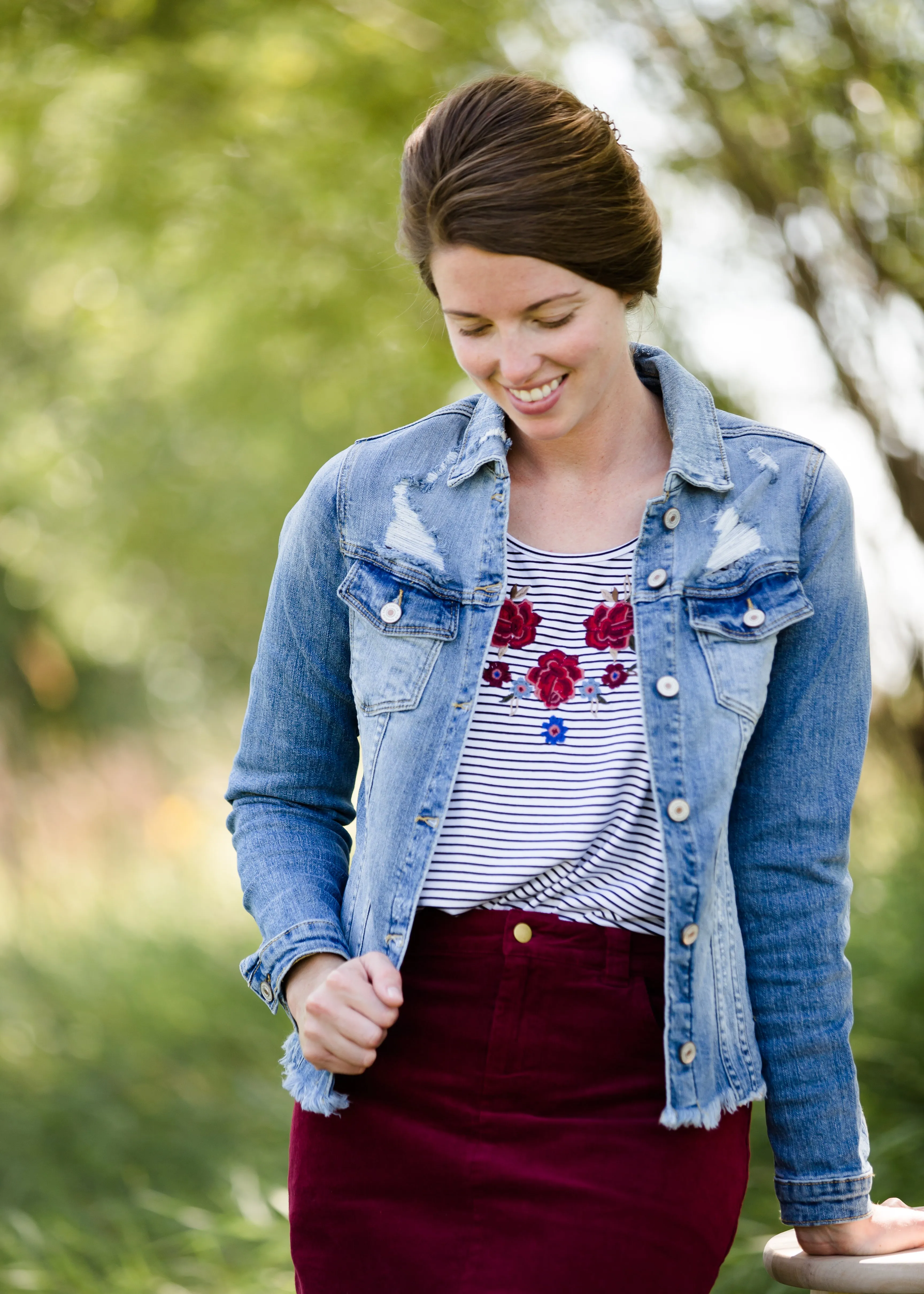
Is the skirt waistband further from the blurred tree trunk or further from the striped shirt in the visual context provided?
the blurred tree trunk

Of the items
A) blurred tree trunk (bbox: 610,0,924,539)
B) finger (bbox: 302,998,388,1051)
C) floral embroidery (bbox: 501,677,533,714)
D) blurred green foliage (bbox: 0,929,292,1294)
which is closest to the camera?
finger (bbox: 302,998,388,1051)

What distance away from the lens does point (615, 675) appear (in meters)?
1.36

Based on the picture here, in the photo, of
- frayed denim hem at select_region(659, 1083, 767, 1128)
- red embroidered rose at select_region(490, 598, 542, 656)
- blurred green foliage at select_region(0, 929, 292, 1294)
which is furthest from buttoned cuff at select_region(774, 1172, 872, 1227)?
blurred green foliage at select_region(0, 929, 292, 1294)

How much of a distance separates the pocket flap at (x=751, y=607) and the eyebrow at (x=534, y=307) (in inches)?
13.2

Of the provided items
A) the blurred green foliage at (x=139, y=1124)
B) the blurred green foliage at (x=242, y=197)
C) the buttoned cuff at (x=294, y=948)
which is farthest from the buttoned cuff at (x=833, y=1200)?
the blurred green foliage at (x=139, y=1124)

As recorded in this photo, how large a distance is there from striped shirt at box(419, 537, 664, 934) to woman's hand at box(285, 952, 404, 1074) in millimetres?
100

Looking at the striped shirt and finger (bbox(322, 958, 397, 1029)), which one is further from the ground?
the striped shirt

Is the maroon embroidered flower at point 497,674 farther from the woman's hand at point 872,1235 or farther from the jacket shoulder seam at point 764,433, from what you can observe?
the woman's hand at point 872,1235

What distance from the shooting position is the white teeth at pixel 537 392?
1382mm

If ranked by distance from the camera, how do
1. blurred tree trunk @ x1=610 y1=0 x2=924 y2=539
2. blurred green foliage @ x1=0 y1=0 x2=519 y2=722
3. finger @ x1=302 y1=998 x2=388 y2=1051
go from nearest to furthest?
finger @ x1=302 y1=998 x2=388 y2=1051 < blurred tree trunk @ x1=610 y1=0 x2=924 y2=539 < blurred green foliage @ x1=0 y1=0 x2=519 y2=722

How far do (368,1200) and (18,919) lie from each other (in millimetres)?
4279

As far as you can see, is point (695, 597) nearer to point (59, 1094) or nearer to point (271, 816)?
point (271, 816)

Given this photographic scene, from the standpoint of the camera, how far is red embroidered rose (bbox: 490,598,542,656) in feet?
4.54

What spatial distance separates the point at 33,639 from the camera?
452 inches
